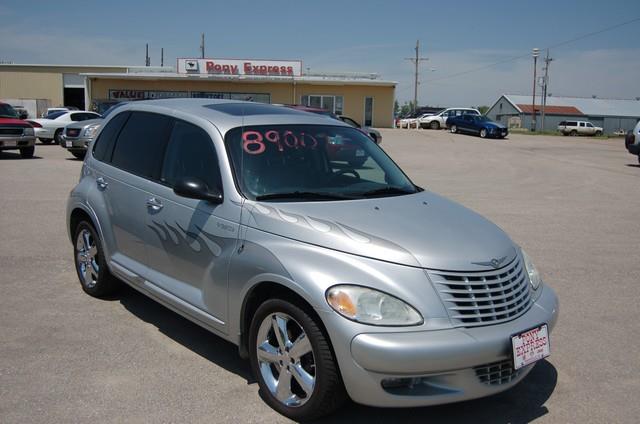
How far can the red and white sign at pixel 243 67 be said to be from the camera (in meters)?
41.6

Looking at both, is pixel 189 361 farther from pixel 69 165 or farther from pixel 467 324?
pixel 69 165

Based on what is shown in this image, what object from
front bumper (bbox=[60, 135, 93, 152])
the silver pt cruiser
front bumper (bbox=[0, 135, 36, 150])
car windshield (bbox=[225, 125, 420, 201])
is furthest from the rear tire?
car windshield (bbox=[225, 125, 420, 201])

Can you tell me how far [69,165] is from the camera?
18.2m

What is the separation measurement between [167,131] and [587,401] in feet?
11.9

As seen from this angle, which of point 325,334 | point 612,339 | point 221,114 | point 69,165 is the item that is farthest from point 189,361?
point 69,165

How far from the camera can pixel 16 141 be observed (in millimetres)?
19594

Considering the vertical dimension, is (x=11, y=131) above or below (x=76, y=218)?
above

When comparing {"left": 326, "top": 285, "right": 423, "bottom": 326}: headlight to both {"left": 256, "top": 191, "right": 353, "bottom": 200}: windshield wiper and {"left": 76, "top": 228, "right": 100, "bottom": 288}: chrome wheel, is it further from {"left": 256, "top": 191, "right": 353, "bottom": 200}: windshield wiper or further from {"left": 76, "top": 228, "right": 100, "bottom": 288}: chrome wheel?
{"left": 76, "top": 228, "right": 100, "bottom": 288}: chrome wheel

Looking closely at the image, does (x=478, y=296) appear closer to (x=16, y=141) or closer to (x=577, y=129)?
(x=16, y=141)

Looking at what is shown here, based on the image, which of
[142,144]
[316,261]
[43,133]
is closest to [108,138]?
[142,144]

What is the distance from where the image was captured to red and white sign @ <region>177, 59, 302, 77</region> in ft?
136

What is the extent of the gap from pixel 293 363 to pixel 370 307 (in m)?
0.65

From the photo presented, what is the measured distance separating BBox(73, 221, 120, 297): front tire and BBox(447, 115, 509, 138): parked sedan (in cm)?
3331

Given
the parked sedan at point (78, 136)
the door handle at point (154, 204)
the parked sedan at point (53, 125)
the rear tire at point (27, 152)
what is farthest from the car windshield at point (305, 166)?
the parked sedan at point (53, 125)
